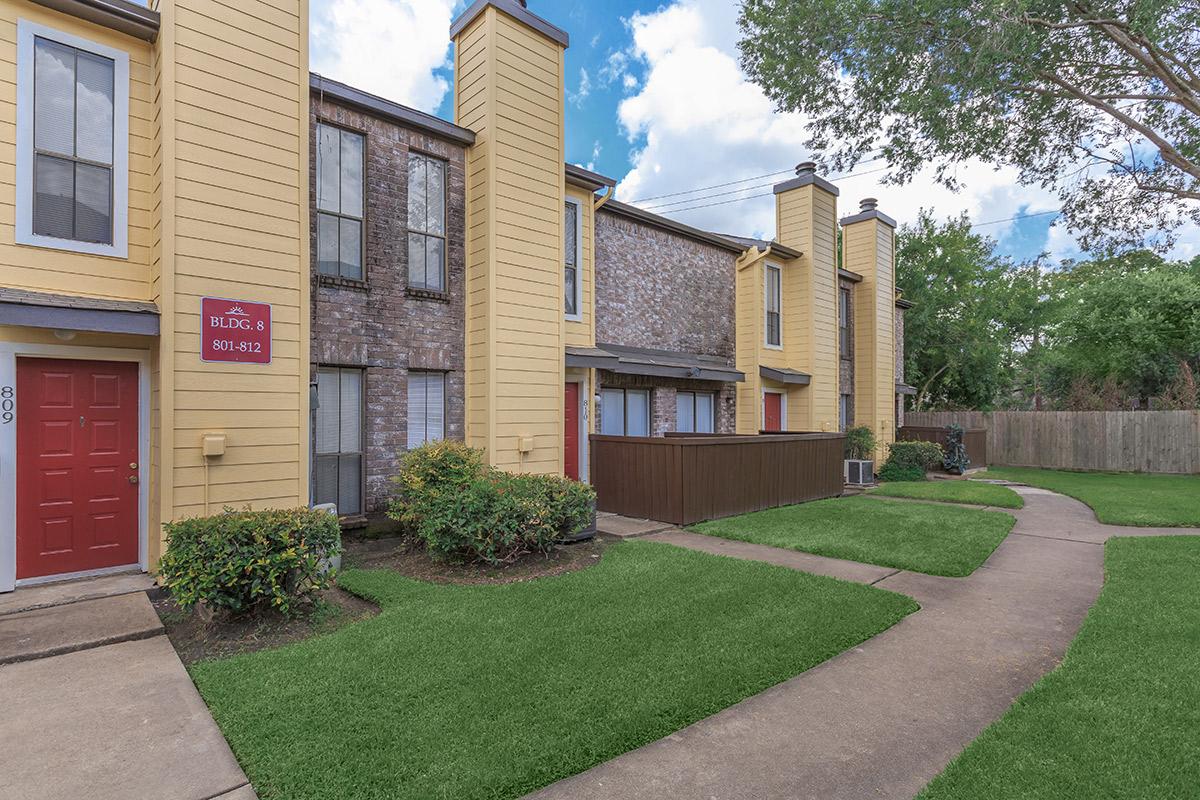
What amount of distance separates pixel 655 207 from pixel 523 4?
19345 millimetres

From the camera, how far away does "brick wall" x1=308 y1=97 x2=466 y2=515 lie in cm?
745

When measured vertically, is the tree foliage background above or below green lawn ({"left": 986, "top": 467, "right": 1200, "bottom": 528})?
above

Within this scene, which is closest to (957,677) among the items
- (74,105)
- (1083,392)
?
(74,105)

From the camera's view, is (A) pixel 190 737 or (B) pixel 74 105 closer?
(A) pixel 190 737

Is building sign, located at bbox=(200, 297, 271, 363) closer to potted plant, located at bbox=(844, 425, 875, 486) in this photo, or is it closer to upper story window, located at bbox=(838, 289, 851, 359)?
potted plant, located at bbox=(844, 425, 875, 486)

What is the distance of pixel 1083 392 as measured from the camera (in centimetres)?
2275

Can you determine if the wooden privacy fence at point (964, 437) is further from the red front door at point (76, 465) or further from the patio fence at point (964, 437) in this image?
the red front door at point (76, 465)

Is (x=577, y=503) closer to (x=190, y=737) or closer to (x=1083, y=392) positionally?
(x=190, y=737)

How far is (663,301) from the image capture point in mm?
12430

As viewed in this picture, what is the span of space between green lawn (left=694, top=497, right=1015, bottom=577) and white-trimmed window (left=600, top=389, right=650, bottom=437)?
283cm

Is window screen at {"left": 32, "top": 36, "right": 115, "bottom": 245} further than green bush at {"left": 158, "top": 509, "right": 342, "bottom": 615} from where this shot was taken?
Yes

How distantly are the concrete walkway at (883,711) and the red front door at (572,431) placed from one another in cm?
512

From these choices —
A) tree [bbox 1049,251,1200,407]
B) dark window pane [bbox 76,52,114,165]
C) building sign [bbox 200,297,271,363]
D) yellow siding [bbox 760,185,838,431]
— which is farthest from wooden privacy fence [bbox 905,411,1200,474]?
dark window pane [bbox 76,52,114,165]

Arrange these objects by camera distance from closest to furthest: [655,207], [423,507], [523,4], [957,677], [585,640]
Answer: [957,677] < [585,640] < [423,507] < [523,4] < [655,207]
